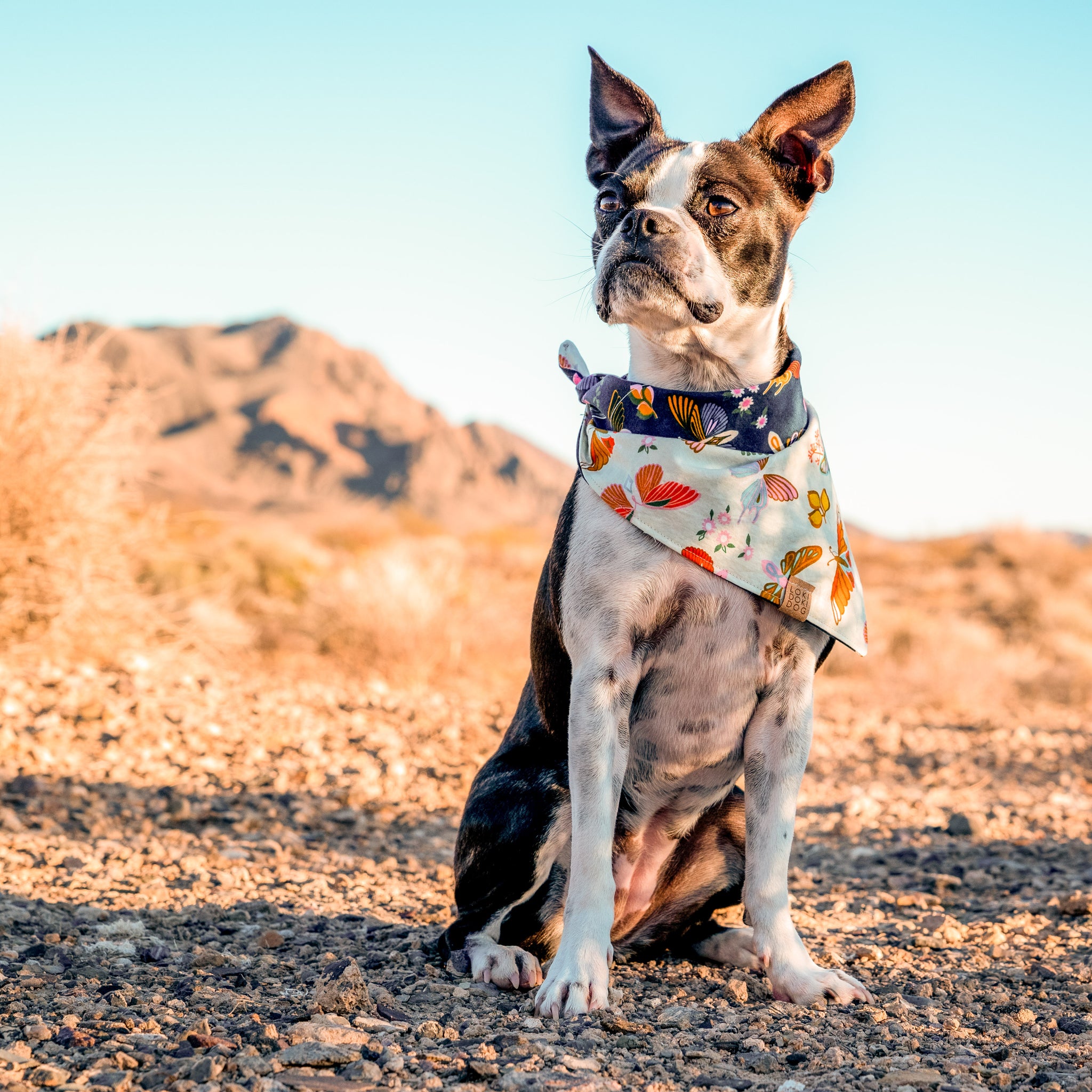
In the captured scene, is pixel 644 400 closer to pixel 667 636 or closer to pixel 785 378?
pixel 785 378

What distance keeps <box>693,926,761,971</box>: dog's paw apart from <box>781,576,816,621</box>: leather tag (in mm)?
1088

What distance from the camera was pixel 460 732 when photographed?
821cm

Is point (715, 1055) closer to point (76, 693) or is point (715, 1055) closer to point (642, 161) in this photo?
point (642, 161)

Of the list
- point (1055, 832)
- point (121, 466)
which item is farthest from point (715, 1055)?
point (121, 466)

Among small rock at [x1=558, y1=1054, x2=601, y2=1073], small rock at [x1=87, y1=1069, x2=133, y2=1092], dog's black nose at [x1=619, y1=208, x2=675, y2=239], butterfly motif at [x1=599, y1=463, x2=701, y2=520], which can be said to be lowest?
small rock at [x1=87, y1=1069, x2=133, y2=1092]

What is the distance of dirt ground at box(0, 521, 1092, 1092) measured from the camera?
8.94 ft

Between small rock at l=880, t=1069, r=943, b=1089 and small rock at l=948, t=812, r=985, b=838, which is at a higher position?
small rock at l=948, t=812, r=985, b=838

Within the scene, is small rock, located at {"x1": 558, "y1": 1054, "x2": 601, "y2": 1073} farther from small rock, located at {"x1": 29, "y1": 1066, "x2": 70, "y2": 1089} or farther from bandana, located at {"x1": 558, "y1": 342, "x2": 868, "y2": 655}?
bandana, located at {"x1": 558, "y1": 342, "x2": 868, "y2": 655}

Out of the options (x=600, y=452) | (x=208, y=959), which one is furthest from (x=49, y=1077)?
(x=600, y=452)

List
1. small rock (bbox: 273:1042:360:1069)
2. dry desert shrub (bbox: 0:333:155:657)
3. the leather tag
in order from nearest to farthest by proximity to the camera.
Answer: small rock (bbox: 273:1042:360:1069)
the leather tag
dry desert shrub (bbox: 0:333:155:657)

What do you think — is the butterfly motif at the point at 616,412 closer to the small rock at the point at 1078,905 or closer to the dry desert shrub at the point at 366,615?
the small rock at the point at 1078,905

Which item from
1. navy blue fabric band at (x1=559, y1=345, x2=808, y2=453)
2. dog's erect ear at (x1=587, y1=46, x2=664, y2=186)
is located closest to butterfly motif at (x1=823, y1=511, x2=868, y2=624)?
navy blue fabric band at (x1=559, y1=345, x2=808, y2=453)

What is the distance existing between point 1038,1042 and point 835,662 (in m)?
12.1

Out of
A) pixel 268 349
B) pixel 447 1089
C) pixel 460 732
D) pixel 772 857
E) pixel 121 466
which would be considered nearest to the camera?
pixel 447 1089
